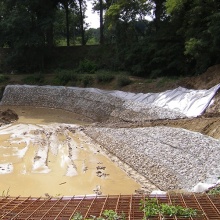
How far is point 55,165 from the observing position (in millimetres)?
12516

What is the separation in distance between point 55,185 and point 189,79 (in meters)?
10.1

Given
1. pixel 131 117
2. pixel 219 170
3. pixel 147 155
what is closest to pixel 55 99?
pixel 131 117

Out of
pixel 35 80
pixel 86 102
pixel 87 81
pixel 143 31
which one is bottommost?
pixel 86 102

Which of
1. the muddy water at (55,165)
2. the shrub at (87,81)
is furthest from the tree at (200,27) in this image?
the shrub at (87,81)

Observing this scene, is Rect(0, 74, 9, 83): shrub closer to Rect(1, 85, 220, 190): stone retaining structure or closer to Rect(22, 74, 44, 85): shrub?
Rect(22, 74, 44, 85): shrub

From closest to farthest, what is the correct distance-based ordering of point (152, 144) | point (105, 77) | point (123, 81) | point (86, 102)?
point (152, 144)
point (123, 81)
point (86, 102)
point (105, 77)

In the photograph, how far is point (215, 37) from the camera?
52.5 feet

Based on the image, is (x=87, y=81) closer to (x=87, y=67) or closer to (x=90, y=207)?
(x=87, y=67)

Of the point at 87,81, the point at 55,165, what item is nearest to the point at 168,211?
the point at 55,165

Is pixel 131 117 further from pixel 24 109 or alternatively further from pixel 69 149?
pixel 24 109

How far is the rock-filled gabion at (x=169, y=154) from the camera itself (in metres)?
9.34

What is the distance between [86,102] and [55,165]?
1021cm

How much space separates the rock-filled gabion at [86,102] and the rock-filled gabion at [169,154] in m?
2.66

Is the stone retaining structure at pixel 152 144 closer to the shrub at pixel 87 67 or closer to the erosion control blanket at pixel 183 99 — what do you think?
the erosion control blanket at pixel 183 99
